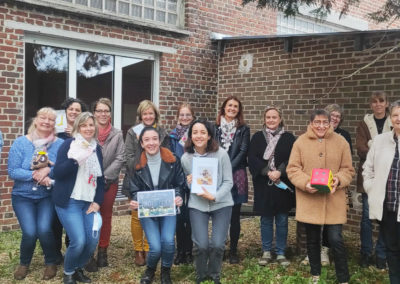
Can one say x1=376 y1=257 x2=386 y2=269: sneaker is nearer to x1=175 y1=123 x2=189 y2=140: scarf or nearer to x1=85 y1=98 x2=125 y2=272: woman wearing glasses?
→ x1=175 y1=123 x2=189 y2=140: scarf

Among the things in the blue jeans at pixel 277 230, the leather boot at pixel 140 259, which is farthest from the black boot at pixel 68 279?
the blue jeans at pixel 277 230

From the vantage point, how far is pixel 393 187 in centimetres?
385

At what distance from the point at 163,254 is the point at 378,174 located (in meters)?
2.19

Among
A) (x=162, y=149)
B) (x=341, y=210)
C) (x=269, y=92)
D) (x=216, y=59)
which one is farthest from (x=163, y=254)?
(x=216, y=59)

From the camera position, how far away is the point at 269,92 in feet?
27.4

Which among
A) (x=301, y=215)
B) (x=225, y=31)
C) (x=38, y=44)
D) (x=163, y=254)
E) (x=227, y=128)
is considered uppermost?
(x=225, y=31)

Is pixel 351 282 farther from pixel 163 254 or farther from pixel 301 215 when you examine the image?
pixel 163 254

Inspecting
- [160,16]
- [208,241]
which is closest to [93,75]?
[160,16]

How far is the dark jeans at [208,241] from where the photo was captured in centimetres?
430

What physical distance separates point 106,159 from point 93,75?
9.94ft

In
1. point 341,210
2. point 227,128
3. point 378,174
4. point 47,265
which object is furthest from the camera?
point 227,128

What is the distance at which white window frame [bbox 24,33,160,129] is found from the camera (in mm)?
6965

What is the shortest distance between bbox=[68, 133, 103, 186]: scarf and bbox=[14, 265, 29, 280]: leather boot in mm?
1259

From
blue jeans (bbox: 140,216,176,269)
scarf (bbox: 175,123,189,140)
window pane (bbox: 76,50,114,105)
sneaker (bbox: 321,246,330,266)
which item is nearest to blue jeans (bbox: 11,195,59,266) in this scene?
blue jeans (bbox: 140,216,176,269)
